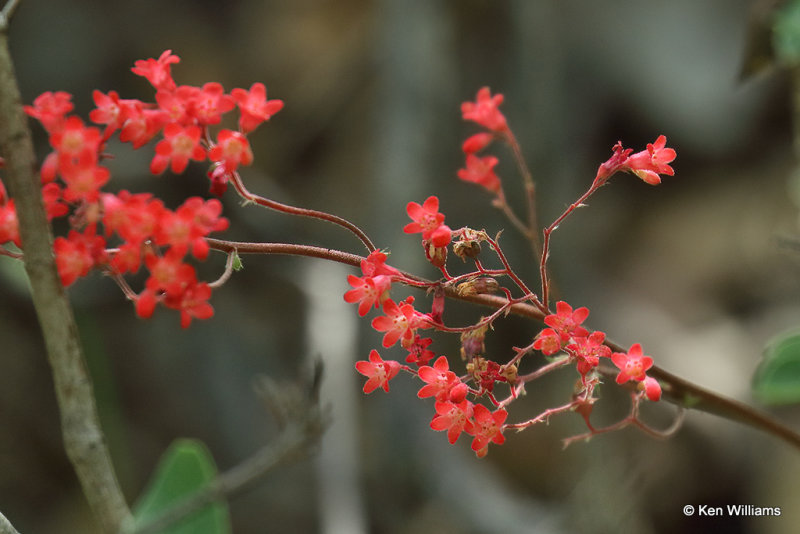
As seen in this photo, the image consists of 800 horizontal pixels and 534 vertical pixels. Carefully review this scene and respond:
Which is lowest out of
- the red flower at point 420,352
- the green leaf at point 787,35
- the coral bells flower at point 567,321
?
the red flower at point 420,352

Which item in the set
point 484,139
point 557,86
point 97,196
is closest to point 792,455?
point 557,86

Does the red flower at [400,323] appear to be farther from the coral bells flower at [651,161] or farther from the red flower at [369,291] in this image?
the coral bells flower at [651,161]

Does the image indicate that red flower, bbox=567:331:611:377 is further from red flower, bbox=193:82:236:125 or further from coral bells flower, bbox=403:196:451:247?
red flower, bbox=193:82:236:125

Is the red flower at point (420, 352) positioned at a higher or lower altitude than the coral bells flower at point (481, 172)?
lower

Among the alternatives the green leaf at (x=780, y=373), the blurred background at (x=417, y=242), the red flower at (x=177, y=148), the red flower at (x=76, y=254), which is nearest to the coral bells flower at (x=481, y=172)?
the red flower at (x=177, y=148)

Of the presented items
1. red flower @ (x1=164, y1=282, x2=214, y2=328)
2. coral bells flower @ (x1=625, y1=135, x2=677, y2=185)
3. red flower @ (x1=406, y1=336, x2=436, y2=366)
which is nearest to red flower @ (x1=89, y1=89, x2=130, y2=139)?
red flower @ (x1=164, y1=282, x2=214, y2=328)
